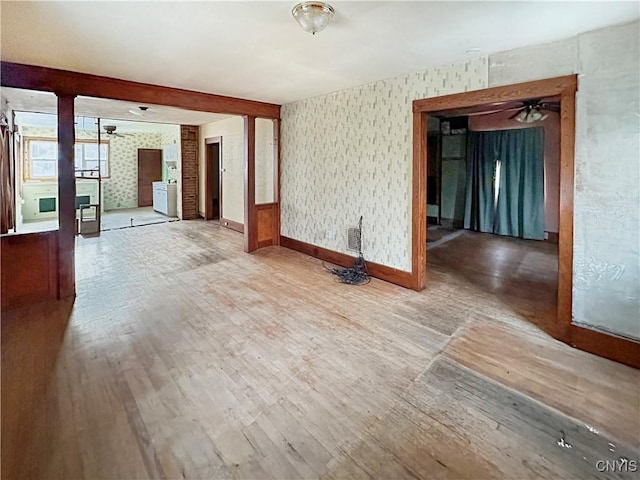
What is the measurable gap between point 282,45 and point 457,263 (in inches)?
155

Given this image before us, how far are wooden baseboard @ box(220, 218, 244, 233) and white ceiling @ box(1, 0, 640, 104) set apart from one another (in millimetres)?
4162

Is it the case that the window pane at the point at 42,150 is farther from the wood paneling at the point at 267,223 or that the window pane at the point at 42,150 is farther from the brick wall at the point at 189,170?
the wood paneling at the point at 267,223

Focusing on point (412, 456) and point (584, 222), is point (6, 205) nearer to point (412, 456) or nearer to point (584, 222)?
point (412, 456)

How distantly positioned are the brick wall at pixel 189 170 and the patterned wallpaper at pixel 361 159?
4.13 m

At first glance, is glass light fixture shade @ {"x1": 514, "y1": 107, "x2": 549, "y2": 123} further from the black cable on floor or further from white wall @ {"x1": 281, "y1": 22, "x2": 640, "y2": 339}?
the black cable on floor

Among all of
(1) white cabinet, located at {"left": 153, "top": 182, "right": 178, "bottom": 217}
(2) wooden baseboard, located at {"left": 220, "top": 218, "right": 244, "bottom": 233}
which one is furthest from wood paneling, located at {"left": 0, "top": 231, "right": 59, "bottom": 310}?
(1) white cabinet, located at {"left": 153, "top": 182, "right": 178, "bottom": 217}

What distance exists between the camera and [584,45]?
2.72 m

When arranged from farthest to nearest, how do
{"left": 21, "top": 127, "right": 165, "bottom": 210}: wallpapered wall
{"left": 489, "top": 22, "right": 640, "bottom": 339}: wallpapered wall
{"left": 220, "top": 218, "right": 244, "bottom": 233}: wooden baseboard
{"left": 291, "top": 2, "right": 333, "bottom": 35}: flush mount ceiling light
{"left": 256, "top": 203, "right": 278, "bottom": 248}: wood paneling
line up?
{"left": 21, "top": 127, "right": 165, "bottom": 210}: wallpapered wall, {"left": 220, "top": 218, "right": 244, "bottom": 233}: wooden baseboard, {"left": 256, "top": 203, "right": 278, "bottom": 248}: wood paneling, {"left": 489, "top": 22, "right": 640, "bottom": 339}: wallpapered wall, {"left": 291, "top": 2, "right": 333, "bottom": 35}: flush mount ceiling light

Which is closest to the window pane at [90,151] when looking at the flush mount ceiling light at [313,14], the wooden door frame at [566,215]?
the flush mount ceiling light at [313,14]

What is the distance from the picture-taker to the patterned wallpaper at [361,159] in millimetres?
4043

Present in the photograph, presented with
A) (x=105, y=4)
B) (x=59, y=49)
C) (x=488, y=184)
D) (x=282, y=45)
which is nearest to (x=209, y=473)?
(x=105, y=4)

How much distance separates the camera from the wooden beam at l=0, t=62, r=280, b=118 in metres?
3.56

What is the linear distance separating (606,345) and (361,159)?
3204 mm

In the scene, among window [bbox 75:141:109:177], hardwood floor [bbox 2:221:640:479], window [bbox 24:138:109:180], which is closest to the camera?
hardwood floor [bbox 2:221:640:479]
